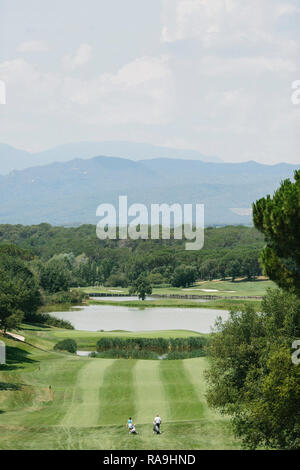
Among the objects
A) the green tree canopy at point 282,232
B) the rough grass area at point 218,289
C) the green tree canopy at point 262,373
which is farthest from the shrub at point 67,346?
the rough grass area at point 218,289

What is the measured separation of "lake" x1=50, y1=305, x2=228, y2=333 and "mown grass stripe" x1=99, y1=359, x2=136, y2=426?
33.2m

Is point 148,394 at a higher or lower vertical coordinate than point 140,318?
higher

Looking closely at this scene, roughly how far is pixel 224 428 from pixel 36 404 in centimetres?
1123

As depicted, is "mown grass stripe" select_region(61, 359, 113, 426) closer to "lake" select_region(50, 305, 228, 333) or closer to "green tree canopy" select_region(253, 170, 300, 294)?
"green tree canopy" select_region(253, 170, 300, 294)

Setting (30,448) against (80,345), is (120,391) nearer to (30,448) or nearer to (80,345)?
(30,448)

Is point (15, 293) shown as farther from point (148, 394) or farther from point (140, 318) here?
point (140, 318)

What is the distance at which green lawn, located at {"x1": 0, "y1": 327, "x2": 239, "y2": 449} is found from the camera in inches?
1205

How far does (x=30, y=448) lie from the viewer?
28.8 m

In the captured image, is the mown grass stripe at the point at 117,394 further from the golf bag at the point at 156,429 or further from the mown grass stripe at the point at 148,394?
the golf bag at the point at 156,429

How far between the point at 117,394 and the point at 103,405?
2.65m

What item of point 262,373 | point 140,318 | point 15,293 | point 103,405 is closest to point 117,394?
point 103,405

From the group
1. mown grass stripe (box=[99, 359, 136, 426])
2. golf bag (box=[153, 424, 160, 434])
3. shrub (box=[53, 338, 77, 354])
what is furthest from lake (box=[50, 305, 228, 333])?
golf bag (box=[153, 424, 160, 434])

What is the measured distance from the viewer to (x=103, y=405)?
125 ft
